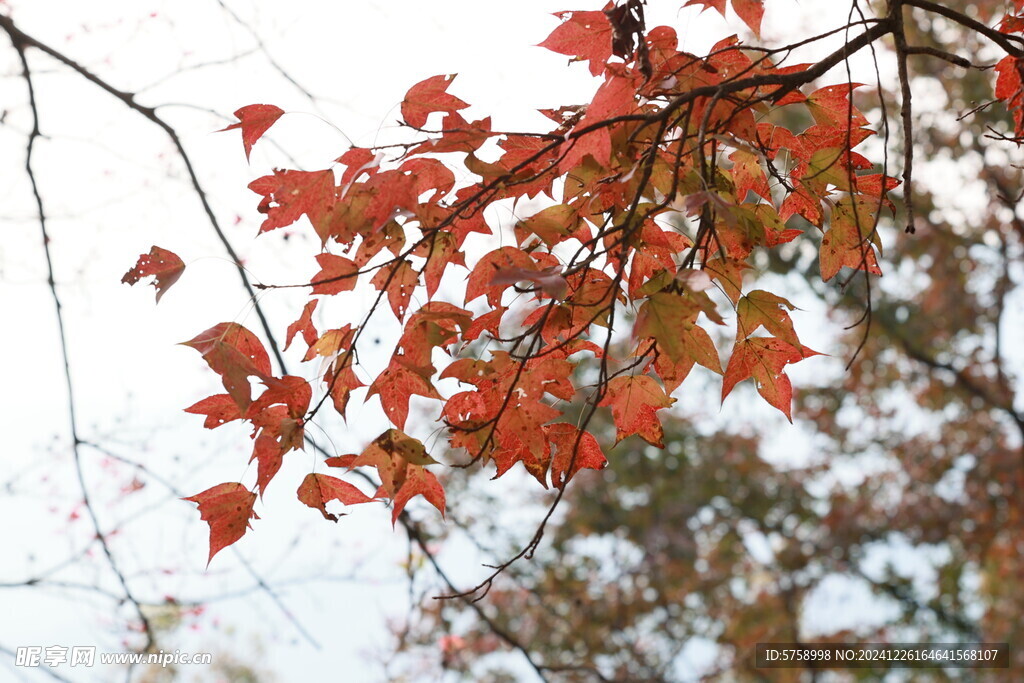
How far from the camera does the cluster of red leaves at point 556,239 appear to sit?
0.75 meters

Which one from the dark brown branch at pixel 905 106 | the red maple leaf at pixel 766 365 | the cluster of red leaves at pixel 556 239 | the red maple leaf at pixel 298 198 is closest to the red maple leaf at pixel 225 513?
the cluster of red leaves at pixel 556 239

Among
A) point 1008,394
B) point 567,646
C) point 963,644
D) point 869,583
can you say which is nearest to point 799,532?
point 869,583

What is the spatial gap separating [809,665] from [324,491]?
4626mm

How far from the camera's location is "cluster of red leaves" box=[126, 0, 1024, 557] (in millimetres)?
751

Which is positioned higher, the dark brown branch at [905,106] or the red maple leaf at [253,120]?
the dark brown branch at [905,106]

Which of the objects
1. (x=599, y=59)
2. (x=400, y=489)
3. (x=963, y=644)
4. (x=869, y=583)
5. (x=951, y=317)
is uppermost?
(x=951, y=317)

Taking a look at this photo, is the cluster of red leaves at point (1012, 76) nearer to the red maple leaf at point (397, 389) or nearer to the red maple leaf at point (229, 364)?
the red maple leaf at point (397, 389)

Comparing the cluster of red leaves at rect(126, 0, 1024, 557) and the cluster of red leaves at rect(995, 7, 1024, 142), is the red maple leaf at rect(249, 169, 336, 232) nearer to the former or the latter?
the cluster of red leaves at rect(126, 0, 1024, 557)

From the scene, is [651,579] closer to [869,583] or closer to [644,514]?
[644,514]

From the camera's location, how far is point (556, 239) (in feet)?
2.88

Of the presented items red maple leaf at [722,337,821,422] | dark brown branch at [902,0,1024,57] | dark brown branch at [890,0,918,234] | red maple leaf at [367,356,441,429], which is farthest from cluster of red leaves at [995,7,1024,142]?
red maple leaf at [367,356,441,429]

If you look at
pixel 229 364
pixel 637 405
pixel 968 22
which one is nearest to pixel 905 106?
pixel 968 22

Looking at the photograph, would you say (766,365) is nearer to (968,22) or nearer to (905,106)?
(905,106)

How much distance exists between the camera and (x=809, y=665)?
15.5 ft
